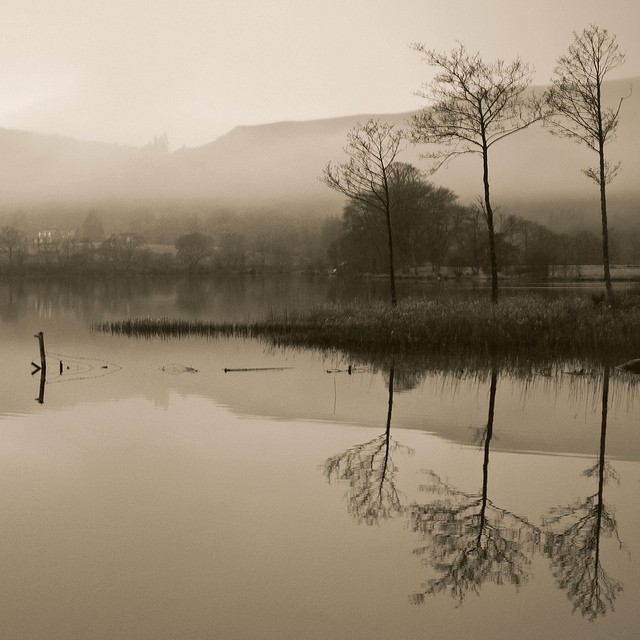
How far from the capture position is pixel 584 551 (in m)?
10.3

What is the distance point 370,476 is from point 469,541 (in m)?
3.60

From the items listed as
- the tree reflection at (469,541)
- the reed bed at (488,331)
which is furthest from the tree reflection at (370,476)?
the reed bed at (488,331)

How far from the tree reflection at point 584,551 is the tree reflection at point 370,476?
231cm

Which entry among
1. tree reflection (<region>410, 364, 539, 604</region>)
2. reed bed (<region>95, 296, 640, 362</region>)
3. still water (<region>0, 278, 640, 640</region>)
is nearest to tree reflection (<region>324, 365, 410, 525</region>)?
still water (<region>0, 278, 640, 640</region>)

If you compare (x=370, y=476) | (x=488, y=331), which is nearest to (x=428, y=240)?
(x=488, y=331)

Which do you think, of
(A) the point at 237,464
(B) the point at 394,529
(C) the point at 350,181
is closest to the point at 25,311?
(C) the point at 350,181

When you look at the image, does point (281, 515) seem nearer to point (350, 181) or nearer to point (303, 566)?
point (303, 566)

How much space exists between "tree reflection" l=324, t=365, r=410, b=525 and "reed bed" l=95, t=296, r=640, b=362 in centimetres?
1433

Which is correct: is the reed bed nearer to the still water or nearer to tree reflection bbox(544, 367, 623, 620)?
the still water

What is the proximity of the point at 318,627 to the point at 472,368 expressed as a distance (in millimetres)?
19824

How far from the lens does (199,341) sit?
38.5 meters

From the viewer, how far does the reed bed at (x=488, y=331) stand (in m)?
31.0

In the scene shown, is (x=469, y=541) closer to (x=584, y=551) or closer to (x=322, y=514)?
(x=584, y=551)

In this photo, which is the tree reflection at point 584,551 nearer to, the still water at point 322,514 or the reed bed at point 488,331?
the still water at point 322,514
